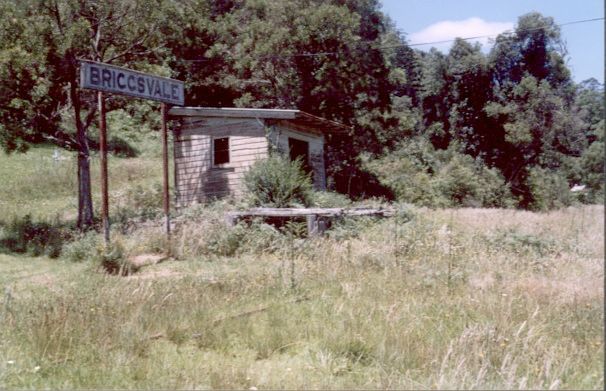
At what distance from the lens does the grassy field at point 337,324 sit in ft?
13.7

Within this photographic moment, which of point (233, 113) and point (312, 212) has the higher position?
point (233, 113)

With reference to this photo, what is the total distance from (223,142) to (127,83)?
7211 millimetres

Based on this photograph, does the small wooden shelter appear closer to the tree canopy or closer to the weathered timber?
the tree canopy

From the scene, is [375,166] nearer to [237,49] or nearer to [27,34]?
[237,49]

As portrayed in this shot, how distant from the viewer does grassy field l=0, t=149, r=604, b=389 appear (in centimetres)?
418

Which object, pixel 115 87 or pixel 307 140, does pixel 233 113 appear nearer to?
pixel 307 140

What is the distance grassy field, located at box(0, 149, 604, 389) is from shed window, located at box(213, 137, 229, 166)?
9751mm

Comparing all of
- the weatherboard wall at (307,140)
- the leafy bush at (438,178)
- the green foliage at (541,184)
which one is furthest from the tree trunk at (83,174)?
the green foliage at (541,184)

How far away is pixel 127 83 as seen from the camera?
11.1 m

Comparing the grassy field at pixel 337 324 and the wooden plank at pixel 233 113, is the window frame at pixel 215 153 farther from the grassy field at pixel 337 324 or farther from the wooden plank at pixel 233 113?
the grassy field at pixel 337 324

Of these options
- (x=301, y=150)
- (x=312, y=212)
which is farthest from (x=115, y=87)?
(x=301, y=150)

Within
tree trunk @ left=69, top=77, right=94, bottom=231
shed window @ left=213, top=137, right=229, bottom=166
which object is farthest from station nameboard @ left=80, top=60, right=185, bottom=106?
shed window @ left=213, top=137, right=229, bottom=166

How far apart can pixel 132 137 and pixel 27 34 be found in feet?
62.8

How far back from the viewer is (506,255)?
8.24 metres
